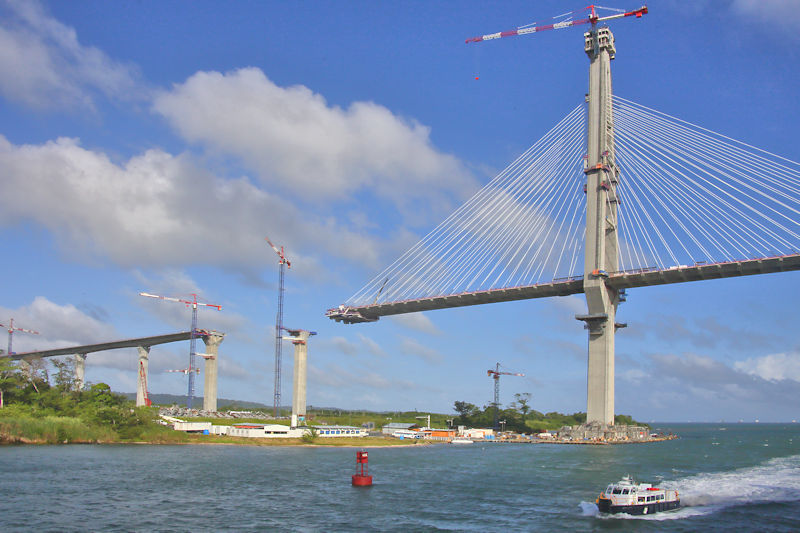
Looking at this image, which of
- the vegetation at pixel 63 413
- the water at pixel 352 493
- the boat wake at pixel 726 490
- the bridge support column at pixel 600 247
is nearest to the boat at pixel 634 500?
the boat wake at pixel 726 490

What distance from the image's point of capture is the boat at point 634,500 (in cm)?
4088

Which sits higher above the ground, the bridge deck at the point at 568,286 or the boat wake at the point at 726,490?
the bridge deck at the point at 568,286

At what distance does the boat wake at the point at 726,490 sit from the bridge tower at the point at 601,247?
120 ft

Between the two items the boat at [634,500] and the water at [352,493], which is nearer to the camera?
→ the water at [352,493]

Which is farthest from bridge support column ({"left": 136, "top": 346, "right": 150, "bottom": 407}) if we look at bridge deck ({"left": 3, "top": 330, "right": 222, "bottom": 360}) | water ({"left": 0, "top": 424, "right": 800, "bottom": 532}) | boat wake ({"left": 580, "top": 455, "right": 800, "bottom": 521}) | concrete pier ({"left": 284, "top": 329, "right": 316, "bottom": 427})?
boat wake ({"left": 580, "top": 455, "right": 800, "bottom": 521})

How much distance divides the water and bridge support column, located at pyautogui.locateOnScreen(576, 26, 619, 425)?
27.2m

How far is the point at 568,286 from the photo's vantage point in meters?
110

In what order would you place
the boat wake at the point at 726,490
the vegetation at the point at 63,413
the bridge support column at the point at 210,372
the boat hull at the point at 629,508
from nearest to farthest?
the boat hull at the point at 629,508 < the boat wake at the point at 726,490 < the vegetation at the point at 63,413 < the bridge support column at the point at 210,372

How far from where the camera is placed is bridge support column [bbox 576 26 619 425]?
341 feet

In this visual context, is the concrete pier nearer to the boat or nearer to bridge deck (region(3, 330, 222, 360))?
bridge deck (region(3, 330, 222, 360))

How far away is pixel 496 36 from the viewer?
131 meters

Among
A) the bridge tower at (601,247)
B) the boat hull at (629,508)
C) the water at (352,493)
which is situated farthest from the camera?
the bridge tower at (601,247)

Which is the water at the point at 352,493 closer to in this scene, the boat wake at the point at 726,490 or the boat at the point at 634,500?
the boat wake at the point at 726,490

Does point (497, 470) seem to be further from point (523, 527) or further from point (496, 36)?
point (496, 36)
